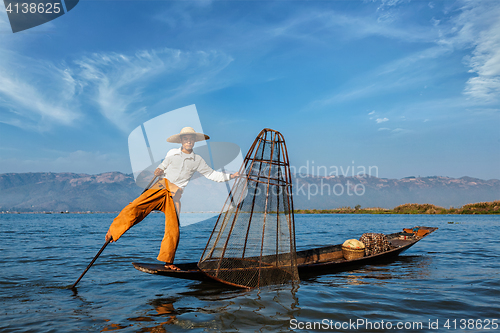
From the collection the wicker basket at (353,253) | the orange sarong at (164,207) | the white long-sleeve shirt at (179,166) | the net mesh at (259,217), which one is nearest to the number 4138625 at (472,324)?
the net mesh at (259,217)

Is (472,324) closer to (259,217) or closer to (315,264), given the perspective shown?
(315,264)

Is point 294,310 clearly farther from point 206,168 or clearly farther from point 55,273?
point 55,273

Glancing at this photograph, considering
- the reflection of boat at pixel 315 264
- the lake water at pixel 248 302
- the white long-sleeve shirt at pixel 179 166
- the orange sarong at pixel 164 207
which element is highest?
the white long-sleeve shirt at pixel 179 166

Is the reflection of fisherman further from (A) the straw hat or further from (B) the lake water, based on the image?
(B) the lake water

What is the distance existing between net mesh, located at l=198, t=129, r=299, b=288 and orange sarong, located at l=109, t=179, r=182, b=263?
0.81m

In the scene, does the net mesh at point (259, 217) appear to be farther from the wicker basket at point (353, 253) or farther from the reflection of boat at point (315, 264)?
the wicker basket at point (353, 253)

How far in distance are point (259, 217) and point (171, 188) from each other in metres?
2.07

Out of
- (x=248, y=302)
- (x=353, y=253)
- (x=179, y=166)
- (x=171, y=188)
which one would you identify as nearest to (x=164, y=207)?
(x=171, y=188)

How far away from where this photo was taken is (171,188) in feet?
18.8

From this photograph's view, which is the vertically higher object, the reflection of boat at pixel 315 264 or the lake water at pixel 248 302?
the reflection of boat at pixel 315 264

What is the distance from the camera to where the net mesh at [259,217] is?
5.96 meters

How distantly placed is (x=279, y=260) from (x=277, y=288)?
2.37ft

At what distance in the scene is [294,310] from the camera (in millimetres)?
4766

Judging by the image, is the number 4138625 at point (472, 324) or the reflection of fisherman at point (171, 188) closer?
the number 4138625 at point (472, 324)
